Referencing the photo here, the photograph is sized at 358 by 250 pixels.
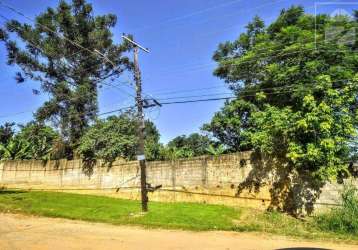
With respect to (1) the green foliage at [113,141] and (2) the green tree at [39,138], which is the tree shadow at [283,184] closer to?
(1) the green foliage at [113,141]

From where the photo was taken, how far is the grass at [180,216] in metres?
14.6

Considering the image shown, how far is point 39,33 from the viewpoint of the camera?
32969mm

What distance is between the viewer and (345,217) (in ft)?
47.4

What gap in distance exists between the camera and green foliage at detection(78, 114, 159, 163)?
24797mm

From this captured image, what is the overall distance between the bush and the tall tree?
21.7 m

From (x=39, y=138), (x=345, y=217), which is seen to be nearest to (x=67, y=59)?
(x=39, y=138)

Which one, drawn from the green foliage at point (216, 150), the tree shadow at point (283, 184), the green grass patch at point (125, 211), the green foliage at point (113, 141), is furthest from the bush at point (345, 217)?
the green foliage at point (113, 141)

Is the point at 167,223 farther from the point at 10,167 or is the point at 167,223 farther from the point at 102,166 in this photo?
the point at 10,167

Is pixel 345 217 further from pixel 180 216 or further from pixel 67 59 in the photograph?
pixel 67 59

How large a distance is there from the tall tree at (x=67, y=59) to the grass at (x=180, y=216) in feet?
37.9

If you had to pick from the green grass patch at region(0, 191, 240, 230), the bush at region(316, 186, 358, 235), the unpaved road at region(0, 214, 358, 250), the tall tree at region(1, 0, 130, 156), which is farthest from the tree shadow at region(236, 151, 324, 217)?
the tall tree at region(1, 0, 130, 156)

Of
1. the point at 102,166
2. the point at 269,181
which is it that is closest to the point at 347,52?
the point at 269,181

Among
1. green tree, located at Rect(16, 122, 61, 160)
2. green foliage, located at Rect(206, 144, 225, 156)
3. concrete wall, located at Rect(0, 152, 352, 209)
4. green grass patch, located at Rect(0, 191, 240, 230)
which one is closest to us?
green grass patch, located at Rect(0, 191, 240, 230)

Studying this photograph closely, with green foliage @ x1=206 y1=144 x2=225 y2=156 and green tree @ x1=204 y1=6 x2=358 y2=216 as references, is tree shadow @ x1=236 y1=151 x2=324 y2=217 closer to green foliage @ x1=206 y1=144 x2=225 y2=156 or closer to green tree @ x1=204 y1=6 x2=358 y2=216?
green tree @ x1=204 y1=6 x2=358 y2=216
